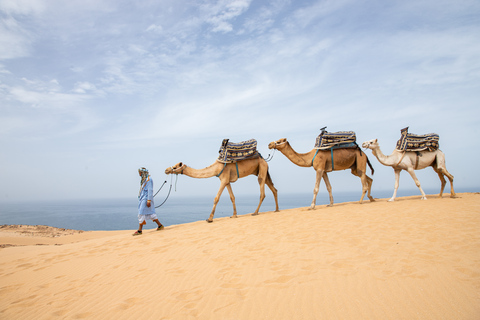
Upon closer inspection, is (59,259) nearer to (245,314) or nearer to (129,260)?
(129,260)

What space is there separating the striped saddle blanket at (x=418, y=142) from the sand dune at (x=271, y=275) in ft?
14.4

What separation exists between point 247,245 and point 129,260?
264 centimetres

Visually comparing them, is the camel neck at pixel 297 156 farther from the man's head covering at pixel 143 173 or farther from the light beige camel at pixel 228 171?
the man's head covering at pixel 143 173

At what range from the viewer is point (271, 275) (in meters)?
4.42

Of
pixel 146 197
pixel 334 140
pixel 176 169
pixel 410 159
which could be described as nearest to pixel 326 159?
pixel 334 140

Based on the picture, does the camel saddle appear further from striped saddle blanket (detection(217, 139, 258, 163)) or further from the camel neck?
striped saddle blanket (detection(217, 139, 258, 163))

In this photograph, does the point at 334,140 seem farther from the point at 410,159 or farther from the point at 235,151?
the point at 235,151

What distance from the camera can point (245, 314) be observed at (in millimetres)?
3414

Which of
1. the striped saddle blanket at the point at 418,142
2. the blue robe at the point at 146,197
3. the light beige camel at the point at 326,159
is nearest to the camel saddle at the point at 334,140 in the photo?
the light beige camel at the point at 326,159

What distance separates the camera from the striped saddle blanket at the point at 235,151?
11302 millimetres

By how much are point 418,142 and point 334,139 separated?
11.8ft

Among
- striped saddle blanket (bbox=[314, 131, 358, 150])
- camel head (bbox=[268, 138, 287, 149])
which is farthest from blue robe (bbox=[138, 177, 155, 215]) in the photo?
striped saddle blanket (bbox=[314, 131, 358, 150])

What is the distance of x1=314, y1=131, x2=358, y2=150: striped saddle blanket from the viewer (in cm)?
1129

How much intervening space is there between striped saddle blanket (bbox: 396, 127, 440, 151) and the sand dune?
4377 millimetres
